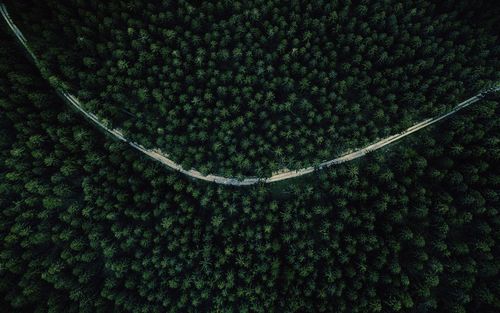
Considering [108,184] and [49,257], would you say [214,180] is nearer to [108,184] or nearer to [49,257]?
[108,184]

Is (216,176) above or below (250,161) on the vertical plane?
below

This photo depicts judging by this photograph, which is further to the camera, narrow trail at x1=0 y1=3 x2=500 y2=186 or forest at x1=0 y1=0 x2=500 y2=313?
narrow trail at x1=0 y1=3 x2=500 y2=186

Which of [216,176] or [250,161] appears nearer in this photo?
[250,161]

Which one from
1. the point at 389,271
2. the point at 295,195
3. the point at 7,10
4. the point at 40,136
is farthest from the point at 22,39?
the point at 389,271

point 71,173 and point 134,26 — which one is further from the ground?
point 134,26
